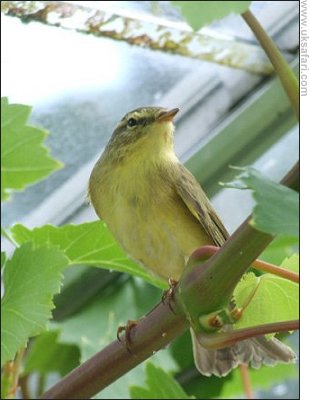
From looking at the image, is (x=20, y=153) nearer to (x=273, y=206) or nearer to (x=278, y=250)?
(x=278, y=250)

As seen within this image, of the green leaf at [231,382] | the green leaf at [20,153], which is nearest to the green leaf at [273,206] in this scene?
the green leaf at [20,153]

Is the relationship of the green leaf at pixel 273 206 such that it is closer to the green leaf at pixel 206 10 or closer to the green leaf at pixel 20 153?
the green leaf at pixel 206 10

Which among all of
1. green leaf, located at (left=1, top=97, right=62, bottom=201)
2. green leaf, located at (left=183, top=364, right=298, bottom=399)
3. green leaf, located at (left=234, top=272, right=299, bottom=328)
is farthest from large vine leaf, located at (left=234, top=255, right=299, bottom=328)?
green leaf, located at (left=183, top=364, right=298, bottom=399)

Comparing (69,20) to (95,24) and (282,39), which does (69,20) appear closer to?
(95,24)

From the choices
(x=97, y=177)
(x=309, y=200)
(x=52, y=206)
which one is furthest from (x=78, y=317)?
(x=309, y=200)

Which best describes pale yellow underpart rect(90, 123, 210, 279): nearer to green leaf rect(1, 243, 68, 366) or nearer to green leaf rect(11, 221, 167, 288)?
green leaf rect(11, 221, 167, 288)

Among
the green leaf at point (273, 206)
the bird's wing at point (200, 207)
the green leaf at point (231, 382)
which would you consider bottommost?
the green leaf at point (231, 382)
